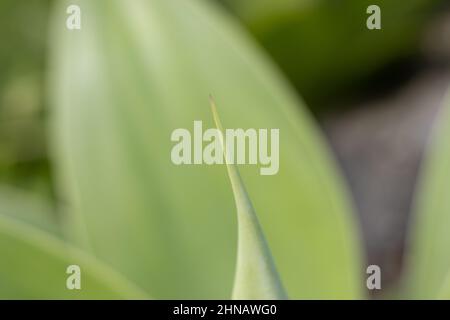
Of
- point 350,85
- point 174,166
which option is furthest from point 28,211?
point 350,85

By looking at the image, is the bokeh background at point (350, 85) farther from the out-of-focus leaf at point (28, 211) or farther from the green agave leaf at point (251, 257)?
the green agave leaf at point (251, 257)

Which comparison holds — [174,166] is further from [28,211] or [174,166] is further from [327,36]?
[327,36]

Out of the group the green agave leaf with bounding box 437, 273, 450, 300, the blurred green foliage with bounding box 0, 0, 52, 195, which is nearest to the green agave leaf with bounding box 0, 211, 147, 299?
the green agave leaf with bounding box 437, 273, 450, 300

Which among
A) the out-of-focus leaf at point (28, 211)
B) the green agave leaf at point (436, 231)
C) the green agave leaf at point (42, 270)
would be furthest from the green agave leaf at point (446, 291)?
the out-of-focus leaf at point (28, 211)

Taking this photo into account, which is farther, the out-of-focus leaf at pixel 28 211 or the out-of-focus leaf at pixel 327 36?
the out-of-focus leaf at pixel 327 36

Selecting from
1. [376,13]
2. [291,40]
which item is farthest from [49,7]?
[376,13]
